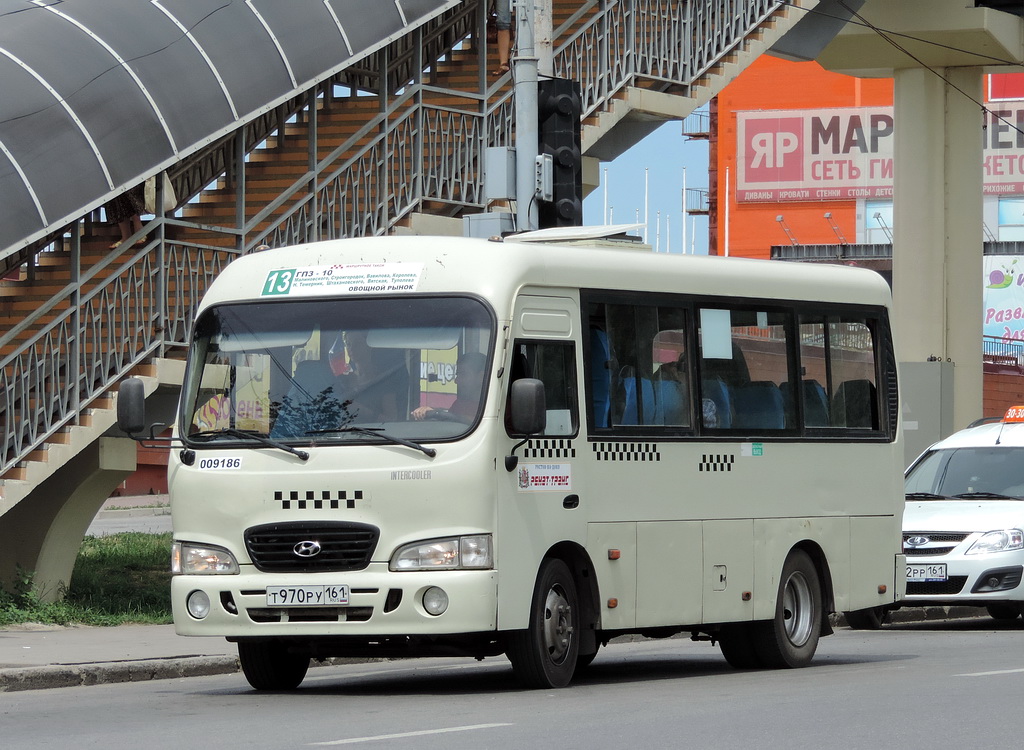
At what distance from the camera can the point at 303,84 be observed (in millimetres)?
19891

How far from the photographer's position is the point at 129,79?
59.8ft

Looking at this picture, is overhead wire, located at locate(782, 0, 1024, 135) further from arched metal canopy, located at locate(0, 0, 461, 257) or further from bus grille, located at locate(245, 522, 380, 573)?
bus grille, located at locate(245, 522, 380, 573)

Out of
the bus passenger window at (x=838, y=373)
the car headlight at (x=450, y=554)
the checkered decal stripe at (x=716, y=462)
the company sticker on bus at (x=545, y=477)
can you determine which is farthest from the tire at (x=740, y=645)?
the car headlight at (x=450, y=554)

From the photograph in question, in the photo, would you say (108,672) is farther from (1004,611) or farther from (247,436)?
(1004,611)

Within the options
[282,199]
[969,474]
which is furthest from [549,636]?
[282,199]

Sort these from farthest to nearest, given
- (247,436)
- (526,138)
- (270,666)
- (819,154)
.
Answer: (819,154) → (526,138) → (270,666) → (247,436)

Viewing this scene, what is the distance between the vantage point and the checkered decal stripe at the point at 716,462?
1341cm

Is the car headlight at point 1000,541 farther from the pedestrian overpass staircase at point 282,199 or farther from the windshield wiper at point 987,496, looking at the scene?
the pedestrian overpass staircase at point 282,199

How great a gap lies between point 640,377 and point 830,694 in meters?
2.45

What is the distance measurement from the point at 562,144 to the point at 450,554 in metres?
7.00

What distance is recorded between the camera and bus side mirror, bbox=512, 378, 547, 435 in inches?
450

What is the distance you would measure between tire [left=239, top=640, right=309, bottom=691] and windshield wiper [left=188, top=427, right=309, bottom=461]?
1.31 m

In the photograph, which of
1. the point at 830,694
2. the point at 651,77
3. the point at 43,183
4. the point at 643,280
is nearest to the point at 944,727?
the point at 830,694

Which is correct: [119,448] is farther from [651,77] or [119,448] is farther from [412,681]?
[651,77]
